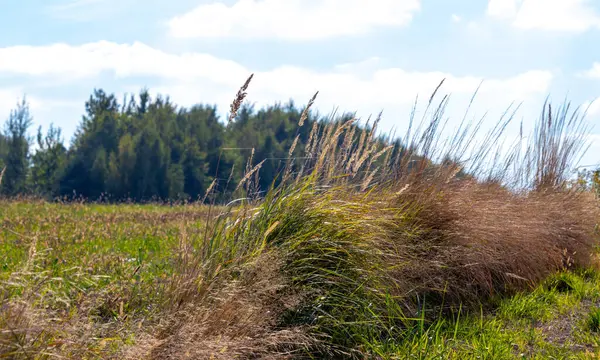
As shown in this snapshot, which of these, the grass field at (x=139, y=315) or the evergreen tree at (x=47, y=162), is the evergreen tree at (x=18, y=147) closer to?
the evergreen tree at (x=47, y=162)

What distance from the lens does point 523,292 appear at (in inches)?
235

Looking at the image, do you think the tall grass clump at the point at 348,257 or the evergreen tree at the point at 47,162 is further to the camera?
the evergreen tree at the point at 47,162

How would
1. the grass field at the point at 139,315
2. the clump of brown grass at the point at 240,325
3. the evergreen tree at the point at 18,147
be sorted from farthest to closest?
the evergreen tree at the point at 18,147 < the clump of brown grass at the point at 240,325 < the grass field at the point at 139,315

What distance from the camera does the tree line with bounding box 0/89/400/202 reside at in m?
43.2

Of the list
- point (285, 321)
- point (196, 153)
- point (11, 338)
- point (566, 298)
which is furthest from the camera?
point (196, 153)

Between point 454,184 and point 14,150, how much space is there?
42936 millimetres

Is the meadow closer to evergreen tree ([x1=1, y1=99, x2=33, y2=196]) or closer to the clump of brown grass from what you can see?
the clump of brown grass

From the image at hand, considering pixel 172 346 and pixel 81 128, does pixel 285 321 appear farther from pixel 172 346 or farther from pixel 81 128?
pixel 81 128

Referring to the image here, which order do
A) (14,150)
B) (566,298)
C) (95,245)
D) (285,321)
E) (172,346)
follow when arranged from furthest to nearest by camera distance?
(14,150), (95,245), (566,298), (285,321), (172,346)

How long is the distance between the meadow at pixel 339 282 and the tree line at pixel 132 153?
99.1ft

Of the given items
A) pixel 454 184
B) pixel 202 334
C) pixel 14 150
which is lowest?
pixel 14 150

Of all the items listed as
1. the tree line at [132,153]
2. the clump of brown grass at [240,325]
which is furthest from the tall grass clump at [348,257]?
the tree line at [132,153]

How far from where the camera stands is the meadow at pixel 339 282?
344 cm

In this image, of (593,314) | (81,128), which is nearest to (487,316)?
(593,314)
